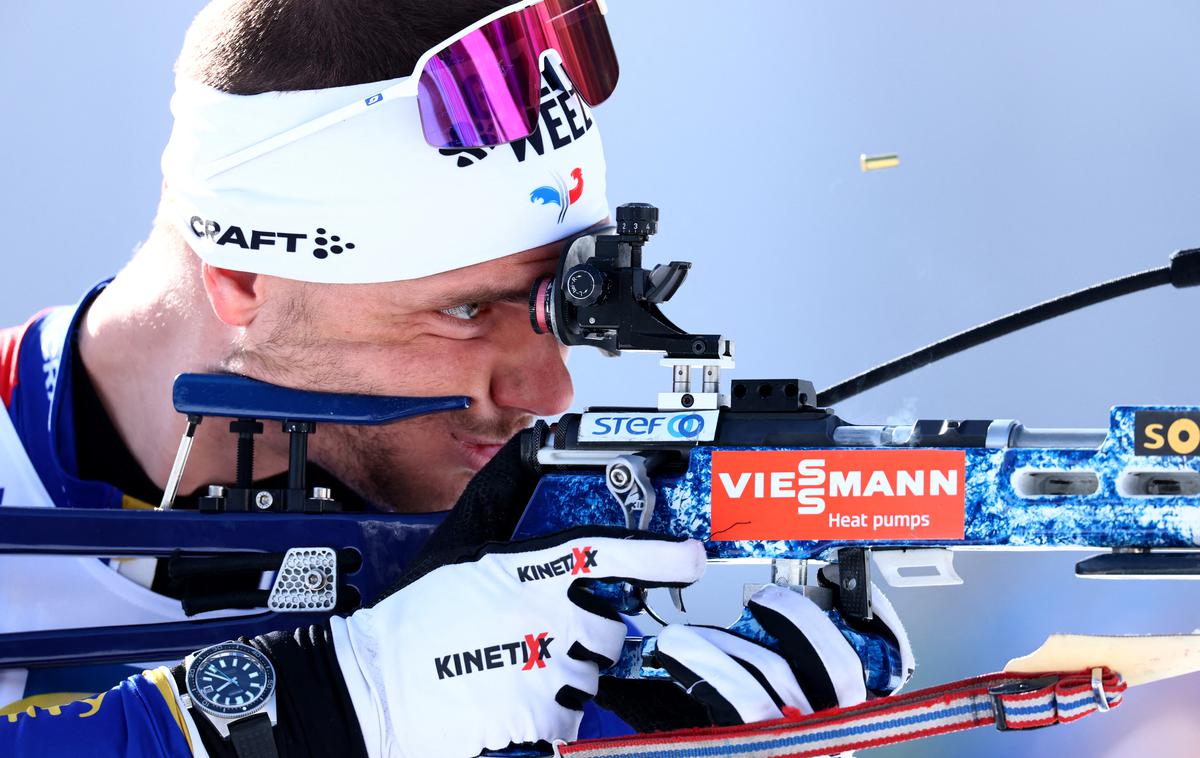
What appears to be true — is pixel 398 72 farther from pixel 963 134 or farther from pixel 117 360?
pixel 963 134

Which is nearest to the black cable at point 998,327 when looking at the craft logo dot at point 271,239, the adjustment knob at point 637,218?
the adjustment knob at point 637,218

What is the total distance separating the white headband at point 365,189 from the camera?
6.82 feet

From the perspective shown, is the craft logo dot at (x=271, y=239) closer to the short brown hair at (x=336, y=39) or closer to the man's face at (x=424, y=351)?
the man's face at (x=424, y=351)

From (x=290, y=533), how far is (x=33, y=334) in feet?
2.30

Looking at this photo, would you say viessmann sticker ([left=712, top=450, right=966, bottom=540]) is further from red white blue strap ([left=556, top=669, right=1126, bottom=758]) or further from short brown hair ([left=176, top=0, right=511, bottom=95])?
short brown hair ([left=176, top=0, right=511, bottom=95])

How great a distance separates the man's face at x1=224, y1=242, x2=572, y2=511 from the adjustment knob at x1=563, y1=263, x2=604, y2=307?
0.87ft

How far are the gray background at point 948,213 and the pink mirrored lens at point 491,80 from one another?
0.99 m

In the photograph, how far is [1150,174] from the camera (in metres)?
2.78

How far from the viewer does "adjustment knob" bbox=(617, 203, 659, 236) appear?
188 cm

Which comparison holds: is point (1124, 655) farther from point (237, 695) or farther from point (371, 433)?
point (371, 433)

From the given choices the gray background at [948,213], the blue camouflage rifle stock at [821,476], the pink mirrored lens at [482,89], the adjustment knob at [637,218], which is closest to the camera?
the blue camouflage rifle stock at [821,476]

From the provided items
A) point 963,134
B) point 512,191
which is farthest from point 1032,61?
point 512,191

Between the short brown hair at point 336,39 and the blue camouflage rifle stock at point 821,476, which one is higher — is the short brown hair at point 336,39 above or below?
above

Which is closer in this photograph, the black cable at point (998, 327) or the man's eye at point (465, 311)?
the black cable at point (998, 327)
